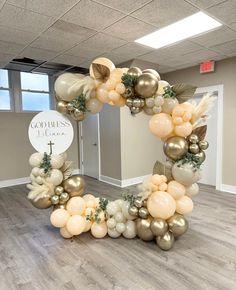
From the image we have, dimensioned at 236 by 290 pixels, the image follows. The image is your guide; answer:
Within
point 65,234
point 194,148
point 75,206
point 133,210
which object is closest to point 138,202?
point 133,210

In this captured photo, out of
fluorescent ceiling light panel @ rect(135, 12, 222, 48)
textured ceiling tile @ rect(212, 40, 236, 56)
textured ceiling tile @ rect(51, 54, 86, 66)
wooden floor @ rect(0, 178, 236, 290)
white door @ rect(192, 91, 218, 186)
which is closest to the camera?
wooden floor @ rect(0, 178, 236, 290)

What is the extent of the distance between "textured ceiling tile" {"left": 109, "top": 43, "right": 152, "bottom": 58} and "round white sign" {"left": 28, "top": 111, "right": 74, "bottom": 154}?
169 cm

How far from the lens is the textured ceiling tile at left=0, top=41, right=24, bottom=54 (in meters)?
3.36

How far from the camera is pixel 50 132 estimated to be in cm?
261

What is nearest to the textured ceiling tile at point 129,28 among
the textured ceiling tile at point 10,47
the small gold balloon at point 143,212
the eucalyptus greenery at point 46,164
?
the textured ceiling tile at point 10,47

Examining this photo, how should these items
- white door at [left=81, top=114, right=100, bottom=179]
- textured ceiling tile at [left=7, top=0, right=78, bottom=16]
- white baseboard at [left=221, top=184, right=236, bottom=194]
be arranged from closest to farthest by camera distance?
textured ceiling tile at [left=7, top=0, right=78, bottom=16], white baseboard at [left=221, top=184, right=236, bottom=194], white door at [left=81, top=114, right=100, bottom=179]

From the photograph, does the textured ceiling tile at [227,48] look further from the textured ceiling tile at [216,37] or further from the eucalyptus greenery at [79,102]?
the eucalyptus greenery at [79,102]

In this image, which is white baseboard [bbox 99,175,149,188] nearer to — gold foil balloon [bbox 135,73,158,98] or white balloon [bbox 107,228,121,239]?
white balloon [bbox 107,228,121,239]

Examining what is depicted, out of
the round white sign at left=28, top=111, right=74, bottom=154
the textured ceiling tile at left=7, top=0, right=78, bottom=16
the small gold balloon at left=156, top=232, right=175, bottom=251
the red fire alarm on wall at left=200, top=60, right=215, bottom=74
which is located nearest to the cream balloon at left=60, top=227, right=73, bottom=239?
the round white sign at left=28, top=111, right=74, bottom=154

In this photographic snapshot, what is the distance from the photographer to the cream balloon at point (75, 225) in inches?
98.4

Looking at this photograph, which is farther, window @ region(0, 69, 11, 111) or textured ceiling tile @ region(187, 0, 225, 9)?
window @ region(0, 69, 11, 111)

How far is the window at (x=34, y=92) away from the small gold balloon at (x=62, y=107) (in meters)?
3.14

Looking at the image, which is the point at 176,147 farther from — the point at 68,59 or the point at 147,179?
the point at 68,59

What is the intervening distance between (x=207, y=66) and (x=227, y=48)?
2.42ft
